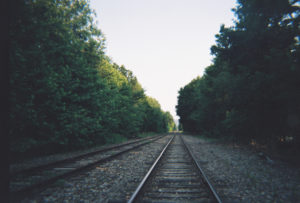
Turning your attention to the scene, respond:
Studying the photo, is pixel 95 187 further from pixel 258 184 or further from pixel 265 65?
pixel 265 65

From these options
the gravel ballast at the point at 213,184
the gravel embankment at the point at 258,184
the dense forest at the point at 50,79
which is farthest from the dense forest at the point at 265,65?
the dense forest at the point at 50,79

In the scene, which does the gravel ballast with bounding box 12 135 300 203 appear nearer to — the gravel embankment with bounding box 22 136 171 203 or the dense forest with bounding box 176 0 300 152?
the gravel embankment with bounding box 22 136 171 203

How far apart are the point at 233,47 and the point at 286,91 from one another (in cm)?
533

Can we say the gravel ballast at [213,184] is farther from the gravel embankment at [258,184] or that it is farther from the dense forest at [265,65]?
the dense forest at [265,65]

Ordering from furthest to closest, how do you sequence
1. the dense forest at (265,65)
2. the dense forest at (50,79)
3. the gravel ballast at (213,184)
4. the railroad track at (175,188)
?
the dense forest at (50,79)
the dense forest at (265,65)
the gravel ballast at (213,184)
the railroad track at (175,188)

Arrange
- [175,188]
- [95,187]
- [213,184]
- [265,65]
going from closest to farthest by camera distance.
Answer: [175,188] → [95,187] → [213,184] → [265,65]

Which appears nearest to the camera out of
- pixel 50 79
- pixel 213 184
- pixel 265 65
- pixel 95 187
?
pixel 95 187

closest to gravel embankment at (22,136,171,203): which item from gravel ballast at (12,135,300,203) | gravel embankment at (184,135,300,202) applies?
gravel ballast at (12,135,300,203)

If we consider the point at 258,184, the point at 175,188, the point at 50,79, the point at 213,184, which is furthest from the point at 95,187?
the point at 50,79

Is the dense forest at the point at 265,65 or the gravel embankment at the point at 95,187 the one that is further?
the dense forest at the point at 265,65

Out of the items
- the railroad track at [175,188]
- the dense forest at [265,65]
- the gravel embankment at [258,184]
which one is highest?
the dense forest at [265,65]

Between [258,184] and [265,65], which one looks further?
[265,65]

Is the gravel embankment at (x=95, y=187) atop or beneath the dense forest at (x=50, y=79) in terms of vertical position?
beneath

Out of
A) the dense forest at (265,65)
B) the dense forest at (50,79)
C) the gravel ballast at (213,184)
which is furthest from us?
the dense forest at (50,79)
